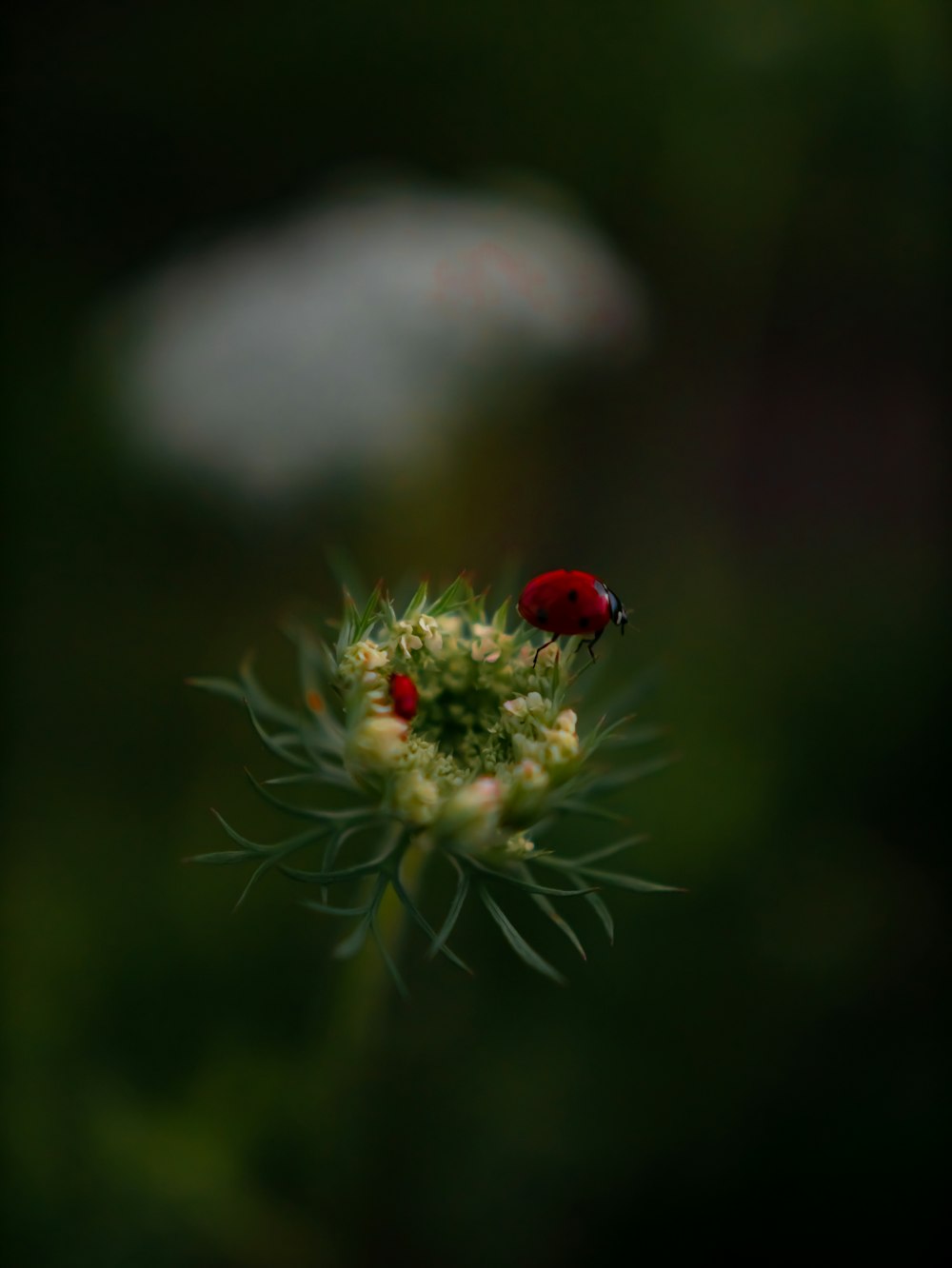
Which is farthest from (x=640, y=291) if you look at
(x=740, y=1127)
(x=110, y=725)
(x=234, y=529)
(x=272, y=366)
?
(x=740, y=1127)

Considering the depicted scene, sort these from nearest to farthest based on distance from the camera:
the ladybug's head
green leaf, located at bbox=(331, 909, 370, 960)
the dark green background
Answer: green leaf, located at bbox=(331, 909, 370, 960) → the ladybug's head → the dark green background

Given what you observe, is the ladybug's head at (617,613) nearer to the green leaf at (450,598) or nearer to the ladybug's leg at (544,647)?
the ladybug's leg at (544,647)

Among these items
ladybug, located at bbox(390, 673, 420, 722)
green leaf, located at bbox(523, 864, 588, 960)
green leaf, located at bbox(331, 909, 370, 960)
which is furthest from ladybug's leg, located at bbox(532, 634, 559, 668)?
green leaf, located at bbox(331, 909, 370, 960)

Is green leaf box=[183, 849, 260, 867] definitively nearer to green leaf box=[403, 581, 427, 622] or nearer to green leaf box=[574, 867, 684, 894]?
green leaf box=[403, 581, 427, 622]

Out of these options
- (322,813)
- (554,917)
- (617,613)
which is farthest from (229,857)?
(617,613)

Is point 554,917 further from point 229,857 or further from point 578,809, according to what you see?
point 229,857

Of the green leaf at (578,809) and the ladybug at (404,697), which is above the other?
the ladybug at (404,697)

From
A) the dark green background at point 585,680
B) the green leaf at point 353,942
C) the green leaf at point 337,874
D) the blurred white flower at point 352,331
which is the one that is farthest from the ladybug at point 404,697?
the blurred white flower at point 352,331
